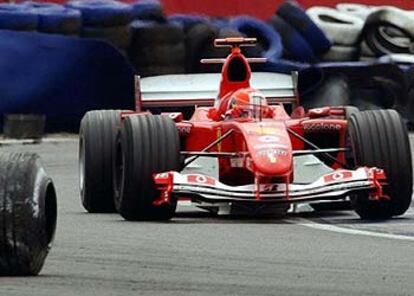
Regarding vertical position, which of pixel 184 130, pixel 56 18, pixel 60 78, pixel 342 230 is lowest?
pixel 60 78

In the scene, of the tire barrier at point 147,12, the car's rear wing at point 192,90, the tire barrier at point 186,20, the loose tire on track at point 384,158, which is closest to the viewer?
the loose tire on track at point 384,158

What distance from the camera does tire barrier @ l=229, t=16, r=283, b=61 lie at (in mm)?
30781

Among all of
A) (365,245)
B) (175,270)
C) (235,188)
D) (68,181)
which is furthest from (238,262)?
(68,181)

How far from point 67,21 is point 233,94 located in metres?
13.1

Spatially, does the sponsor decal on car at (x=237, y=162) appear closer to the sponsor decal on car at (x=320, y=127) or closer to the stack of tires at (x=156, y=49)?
the sponsor decal on car at (x=320, y=127)

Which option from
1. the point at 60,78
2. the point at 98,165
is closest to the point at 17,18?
the point at 60,78

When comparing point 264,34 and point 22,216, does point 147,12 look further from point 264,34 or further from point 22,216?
point 22,216

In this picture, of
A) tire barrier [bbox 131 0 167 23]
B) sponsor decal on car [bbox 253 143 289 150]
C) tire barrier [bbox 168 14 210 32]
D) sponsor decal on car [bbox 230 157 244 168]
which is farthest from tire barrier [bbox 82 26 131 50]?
sponsor decal on car [bbox 253 143 289 150]

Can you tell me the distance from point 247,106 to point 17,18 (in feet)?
44.1

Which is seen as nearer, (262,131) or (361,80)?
(262,131)

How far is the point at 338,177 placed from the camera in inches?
586

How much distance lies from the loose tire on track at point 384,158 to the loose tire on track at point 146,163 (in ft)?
5.43

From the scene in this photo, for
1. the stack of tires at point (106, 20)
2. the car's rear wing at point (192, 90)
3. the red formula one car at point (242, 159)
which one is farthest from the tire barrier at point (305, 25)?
the red formula one car at point (242, 159)

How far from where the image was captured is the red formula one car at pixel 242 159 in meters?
14.8
